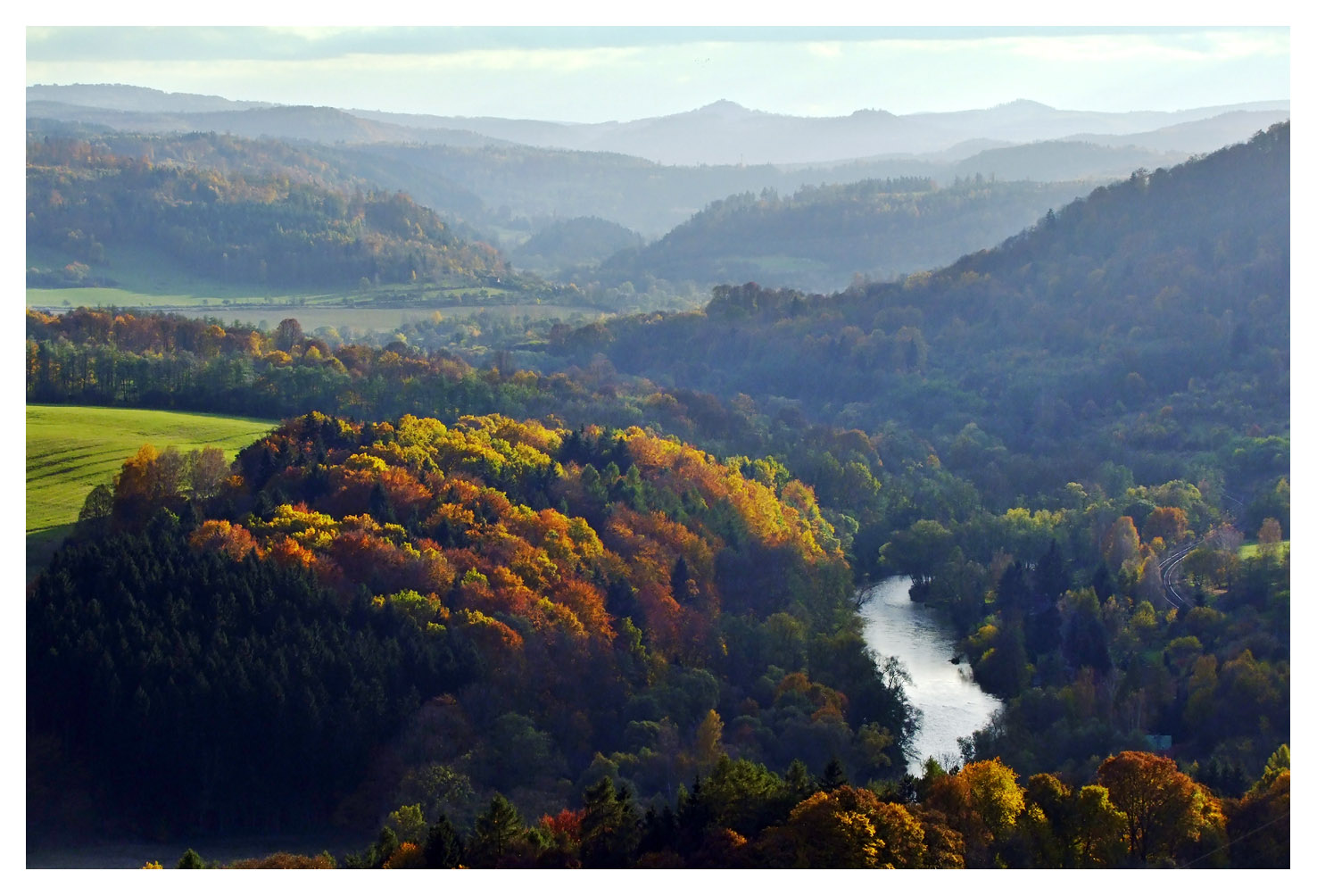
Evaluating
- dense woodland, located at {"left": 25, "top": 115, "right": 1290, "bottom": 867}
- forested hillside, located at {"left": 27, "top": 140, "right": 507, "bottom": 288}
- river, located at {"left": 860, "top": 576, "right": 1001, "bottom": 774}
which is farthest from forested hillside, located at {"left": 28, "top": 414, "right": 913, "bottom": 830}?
forested hillside, located at {"left": 27, "top": 140, "right": 507, "bottom": 288}

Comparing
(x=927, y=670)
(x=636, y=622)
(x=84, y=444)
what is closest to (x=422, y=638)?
(x=636, y=622)

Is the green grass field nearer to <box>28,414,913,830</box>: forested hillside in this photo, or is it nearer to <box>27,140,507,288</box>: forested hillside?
<box>28,414,913,830</box>: forested hillside

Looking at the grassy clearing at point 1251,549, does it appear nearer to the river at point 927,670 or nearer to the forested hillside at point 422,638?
the river at point 927,670

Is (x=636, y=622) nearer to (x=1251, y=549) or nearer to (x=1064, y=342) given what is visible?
(x=1251, y=549)
